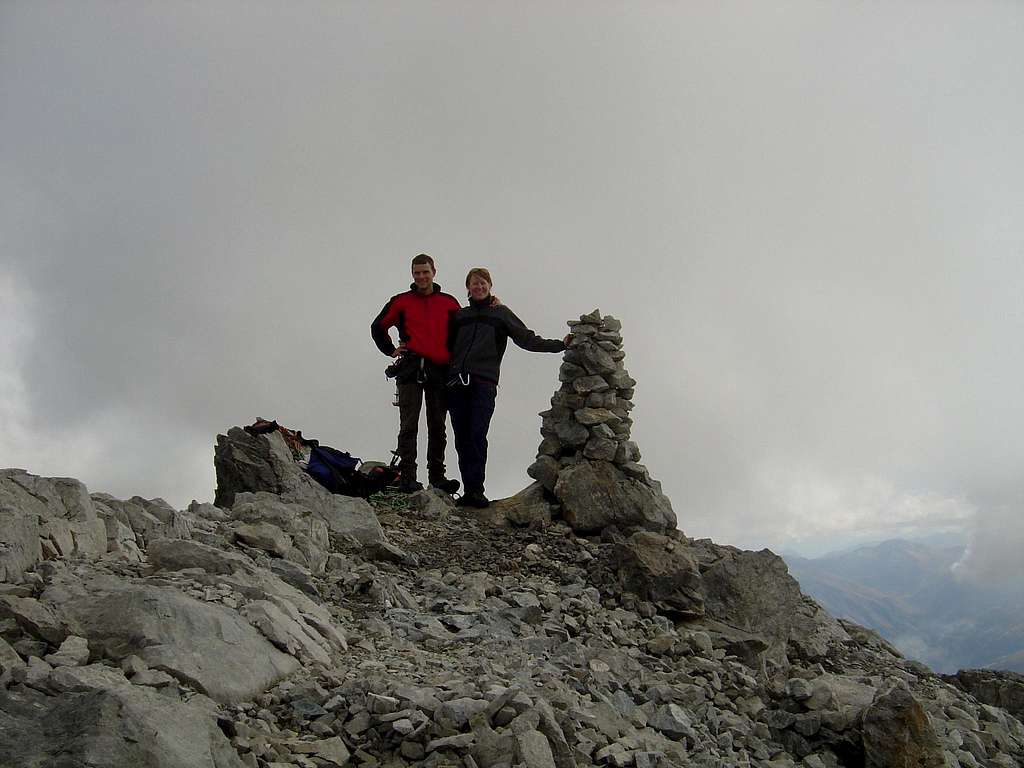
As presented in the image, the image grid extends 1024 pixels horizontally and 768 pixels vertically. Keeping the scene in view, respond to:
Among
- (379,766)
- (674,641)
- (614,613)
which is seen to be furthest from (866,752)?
(379,766)

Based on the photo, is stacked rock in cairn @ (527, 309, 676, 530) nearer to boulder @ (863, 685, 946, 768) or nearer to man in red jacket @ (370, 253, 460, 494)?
man in red jacket @ (370, 253, 460, 494)

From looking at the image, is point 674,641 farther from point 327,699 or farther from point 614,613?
point 327,699

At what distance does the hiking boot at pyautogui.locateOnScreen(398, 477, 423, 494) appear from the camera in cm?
1513

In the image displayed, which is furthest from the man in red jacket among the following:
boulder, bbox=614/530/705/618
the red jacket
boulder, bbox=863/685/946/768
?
boulder, bbox=863/685/946/768

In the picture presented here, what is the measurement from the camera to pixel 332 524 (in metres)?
12.1

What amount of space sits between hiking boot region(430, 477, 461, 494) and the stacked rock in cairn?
1.61 meters

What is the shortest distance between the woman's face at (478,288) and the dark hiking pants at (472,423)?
68.7 inches

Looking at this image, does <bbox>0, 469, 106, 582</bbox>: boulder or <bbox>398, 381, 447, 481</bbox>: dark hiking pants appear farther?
<bbox>398, 381, 447, 481</bbox>: dark hiking pants

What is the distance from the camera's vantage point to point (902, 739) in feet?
25.6

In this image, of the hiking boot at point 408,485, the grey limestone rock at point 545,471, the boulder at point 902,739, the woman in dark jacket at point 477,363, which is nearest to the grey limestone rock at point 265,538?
the hiking boot at point 408,485

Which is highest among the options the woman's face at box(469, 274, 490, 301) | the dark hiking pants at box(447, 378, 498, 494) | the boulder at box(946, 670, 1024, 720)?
the woman's face at box(469, 274, 490, 301)

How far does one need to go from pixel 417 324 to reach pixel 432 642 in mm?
8265

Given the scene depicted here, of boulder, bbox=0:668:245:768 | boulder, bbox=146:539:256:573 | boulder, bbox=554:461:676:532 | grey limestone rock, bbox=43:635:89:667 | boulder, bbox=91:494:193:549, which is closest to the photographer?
boulder, bbox=0:668:245:768

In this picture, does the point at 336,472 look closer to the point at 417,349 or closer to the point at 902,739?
the point at 417,349
